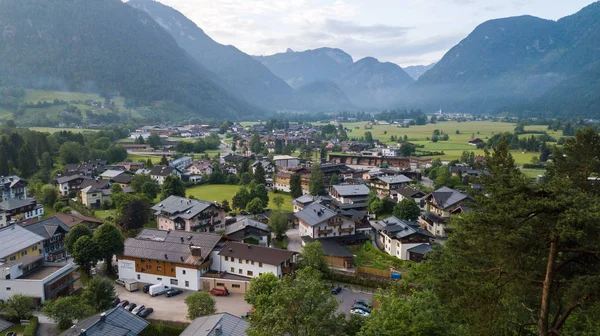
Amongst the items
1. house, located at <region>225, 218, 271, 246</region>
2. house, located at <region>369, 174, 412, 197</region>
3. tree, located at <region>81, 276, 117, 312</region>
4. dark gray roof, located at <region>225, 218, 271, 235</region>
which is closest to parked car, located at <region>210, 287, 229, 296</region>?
tree, located at <region>81, 276, 117, 312</region>

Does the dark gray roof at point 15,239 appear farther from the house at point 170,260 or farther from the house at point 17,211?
the house at point 17,211

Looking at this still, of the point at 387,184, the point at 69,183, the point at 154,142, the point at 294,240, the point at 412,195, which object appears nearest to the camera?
the point at 294,240

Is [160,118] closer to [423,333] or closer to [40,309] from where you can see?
[40,309]

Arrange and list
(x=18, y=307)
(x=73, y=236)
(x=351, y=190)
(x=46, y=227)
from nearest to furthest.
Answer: (x=18, y=307) < (x=73, y=236) < (x=46, y=227) < (x=351, y=190)

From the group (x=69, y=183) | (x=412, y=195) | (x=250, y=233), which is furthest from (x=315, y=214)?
(x=69, y=183)

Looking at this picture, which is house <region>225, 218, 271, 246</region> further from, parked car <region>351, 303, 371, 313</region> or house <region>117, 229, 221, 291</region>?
parked car <region>351, 303, 371, 313</region>

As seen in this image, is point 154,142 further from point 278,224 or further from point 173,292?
point 173,292
